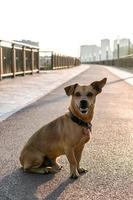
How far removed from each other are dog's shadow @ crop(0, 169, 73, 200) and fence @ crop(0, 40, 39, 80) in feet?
48.0

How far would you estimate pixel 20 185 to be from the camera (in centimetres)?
455

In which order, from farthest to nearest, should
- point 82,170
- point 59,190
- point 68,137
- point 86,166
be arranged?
point 86,166
point 82,170
point 68,137
point 59,190

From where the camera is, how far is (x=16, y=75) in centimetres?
2334

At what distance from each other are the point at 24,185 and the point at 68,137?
664 mm

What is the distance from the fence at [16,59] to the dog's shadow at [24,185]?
14.6 meters

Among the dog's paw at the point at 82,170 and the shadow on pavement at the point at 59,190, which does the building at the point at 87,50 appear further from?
the shadow on pavement at the point at 59,190

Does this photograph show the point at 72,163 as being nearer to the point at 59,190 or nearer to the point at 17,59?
the point at 59,190

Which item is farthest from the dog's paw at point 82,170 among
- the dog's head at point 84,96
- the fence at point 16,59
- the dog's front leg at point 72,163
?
the fence at point 16,59

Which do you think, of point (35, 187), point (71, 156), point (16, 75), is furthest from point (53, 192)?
point (16, 75)

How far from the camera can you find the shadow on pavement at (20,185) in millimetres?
4238

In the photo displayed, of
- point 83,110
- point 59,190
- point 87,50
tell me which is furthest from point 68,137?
point 87,50

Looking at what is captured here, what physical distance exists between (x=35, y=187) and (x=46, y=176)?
1.29ft

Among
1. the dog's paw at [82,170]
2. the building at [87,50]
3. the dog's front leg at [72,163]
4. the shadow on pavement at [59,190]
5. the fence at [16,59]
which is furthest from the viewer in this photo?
the building at [87,50]

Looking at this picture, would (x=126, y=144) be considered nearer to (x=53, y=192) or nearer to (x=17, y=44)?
(x=53, y=192)
